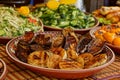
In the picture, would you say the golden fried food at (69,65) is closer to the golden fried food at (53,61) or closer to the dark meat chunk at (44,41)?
the golden fried food at (53,61)

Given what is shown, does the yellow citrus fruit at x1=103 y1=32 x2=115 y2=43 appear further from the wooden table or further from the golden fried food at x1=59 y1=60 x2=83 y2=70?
the golden fried food at x1=59 y1=60 x2=83 y2=70

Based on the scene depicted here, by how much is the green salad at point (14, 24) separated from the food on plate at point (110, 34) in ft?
1.37

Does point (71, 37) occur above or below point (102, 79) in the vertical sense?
above

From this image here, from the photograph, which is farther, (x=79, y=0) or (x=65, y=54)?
(x=79, y=0)

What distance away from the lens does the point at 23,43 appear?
127 centimetres

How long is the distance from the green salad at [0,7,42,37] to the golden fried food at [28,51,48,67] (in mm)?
532

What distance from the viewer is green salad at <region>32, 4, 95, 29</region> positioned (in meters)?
2.03

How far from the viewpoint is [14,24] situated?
5.91 feet

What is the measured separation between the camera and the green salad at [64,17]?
6.65 feet

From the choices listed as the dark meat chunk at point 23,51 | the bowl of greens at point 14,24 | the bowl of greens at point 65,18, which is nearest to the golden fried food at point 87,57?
the dark meat chunk at point 23,51

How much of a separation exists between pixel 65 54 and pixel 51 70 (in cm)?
12

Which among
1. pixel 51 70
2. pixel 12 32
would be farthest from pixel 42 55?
pixel 12 32

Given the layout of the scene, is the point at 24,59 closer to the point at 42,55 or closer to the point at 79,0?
the point at 42,55

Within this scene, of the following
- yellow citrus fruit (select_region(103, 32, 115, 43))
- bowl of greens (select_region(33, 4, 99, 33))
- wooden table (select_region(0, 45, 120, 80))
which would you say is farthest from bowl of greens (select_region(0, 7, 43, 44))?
yellow citrus fruit (select_region(103, 32, 115, 43))
